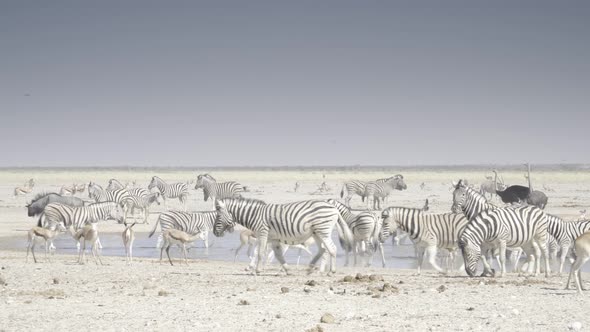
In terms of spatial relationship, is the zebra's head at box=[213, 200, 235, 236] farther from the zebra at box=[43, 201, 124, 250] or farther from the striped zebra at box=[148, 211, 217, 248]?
the zebra at box=[43, 201, 124, 250]

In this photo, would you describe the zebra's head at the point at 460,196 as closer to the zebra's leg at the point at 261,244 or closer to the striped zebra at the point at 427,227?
the striped zebra at the point at 427,227

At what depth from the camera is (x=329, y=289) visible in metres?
12.2

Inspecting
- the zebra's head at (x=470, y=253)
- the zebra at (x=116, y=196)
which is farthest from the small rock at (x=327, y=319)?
the zebra at (x=116, y=196)

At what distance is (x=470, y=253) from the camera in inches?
565

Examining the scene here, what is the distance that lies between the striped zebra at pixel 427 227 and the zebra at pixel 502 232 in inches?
44.0

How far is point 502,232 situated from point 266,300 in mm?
5162

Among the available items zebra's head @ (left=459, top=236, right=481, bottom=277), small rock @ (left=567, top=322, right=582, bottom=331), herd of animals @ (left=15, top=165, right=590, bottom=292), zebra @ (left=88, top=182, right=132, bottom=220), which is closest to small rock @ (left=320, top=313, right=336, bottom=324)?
small rock @ (left=567, top=322, right=582, bottom=331)

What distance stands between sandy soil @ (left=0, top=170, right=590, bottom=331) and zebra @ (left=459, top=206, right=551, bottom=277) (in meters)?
0.48

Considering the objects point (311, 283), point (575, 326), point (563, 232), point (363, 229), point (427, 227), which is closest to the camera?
point (575, 326)

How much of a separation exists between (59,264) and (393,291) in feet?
24.4

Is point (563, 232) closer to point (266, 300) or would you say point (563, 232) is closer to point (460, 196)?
point (460, 196)

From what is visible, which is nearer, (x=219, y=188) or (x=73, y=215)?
(x=73, y=215)

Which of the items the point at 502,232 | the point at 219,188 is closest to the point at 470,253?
the point at 502,232

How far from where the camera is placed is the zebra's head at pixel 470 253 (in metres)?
14.3
